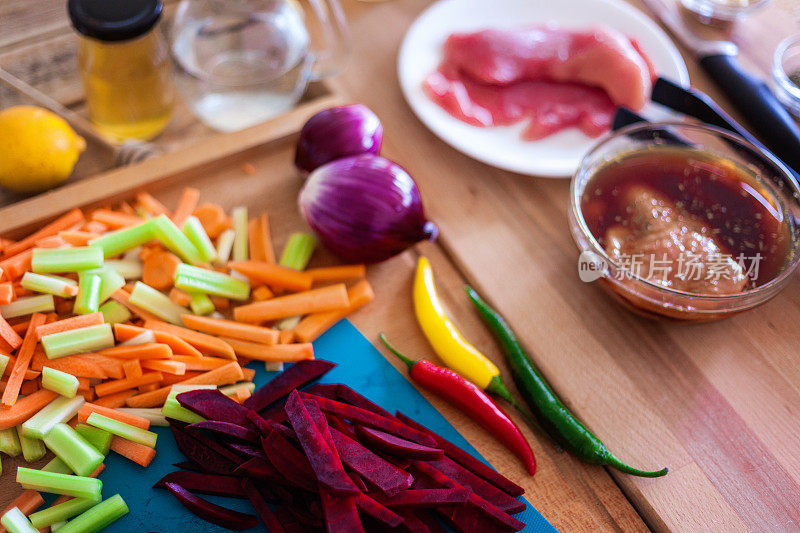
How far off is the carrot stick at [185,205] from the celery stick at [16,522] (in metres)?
0.70

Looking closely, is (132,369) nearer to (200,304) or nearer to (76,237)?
(200,304)

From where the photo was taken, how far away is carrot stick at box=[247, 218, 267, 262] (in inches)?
61.6

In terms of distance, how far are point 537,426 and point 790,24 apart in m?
1.65

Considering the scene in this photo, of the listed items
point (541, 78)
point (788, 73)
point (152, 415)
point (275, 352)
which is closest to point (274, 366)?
point (275, 352)

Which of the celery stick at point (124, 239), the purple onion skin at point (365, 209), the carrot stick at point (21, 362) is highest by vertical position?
the purple onion skin at point (365, 209)

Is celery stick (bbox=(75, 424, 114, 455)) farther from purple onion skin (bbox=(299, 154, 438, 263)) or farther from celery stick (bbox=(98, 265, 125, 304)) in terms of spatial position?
purple onion skin (bbox=(299, 154, 438, 263))

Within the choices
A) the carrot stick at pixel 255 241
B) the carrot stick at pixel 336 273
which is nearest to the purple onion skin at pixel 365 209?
the carrot stick at pixel 336 273

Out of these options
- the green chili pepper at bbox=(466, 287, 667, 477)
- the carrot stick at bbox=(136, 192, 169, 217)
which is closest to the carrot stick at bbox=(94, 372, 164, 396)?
the carrot stick at bbox=(136, 192, 169, 217)

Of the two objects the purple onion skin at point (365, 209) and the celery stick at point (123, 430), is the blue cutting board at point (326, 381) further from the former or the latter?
the purple onion skin at point (365, 209)

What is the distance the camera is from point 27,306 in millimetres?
1379

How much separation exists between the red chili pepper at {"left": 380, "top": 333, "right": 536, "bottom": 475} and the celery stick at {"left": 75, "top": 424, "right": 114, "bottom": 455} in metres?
0.60

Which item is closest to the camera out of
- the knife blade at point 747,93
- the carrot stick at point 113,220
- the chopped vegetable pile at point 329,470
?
the chopped vegetable pile at point 329,470

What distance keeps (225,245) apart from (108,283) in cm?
27

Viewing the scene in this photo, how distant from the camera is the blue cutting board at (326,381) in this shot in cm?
120
